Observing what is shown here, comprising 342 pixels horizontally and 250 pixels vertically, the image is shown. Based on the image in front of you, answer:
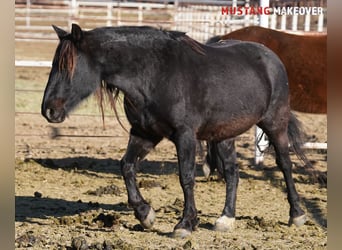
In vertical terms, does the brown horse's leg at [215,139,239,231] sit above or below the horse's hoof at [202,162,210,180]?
above

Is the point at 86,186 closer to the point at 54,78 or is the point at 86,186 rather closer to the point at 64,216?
the point at 64,216

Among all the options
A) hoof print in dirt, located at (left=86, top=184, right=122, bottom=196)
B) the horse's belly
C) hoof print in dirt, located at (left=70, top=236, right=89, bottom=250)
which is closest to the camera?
hoof print in dirt, located at (left=70, top=236, right=89, bottom=250)

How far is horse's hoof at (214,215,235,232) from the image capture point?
199 inches

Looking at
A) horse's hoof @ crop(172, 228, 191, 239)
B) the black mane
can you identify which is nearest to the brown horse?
the black mane

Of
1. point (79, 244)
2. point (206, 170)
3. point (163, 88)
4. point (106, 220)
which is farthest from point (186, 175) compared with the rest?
point (206, 170)

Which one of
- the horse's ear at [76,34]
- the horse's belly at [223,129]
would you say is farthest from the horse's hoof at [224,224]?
the horse's ear at [76,34]

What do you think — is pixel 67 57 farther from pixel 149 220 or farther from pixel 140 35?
pixel 149 220

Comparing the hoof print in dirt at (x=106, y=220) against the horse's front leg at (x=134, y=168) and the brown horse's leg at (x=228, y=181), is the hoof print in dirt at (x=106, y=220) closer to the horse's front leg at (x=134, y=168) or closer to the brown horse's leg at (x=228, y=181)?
the horse's front leg at (x=134, y=168)

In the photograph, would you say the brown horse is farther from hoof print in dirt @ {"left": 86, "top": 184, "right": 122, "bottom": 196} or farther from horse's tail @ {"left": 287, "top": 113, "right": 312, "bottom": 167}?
hoof print in dirt @ {"left": 86, "top": 184, "right": 122, "bottom": 196}

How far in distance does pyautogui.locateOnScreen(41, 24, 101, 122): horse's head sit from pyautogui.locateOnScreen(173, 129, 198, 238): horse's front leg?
0.76 metres

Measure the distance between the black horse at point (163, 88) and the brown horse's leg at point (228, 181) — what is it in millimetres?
11

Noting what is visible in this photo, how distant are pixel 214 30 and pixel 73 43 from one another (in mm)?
6267

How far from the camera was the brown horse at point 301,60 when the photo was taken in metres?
7.29

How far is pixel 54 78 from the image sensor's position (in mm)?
4543
